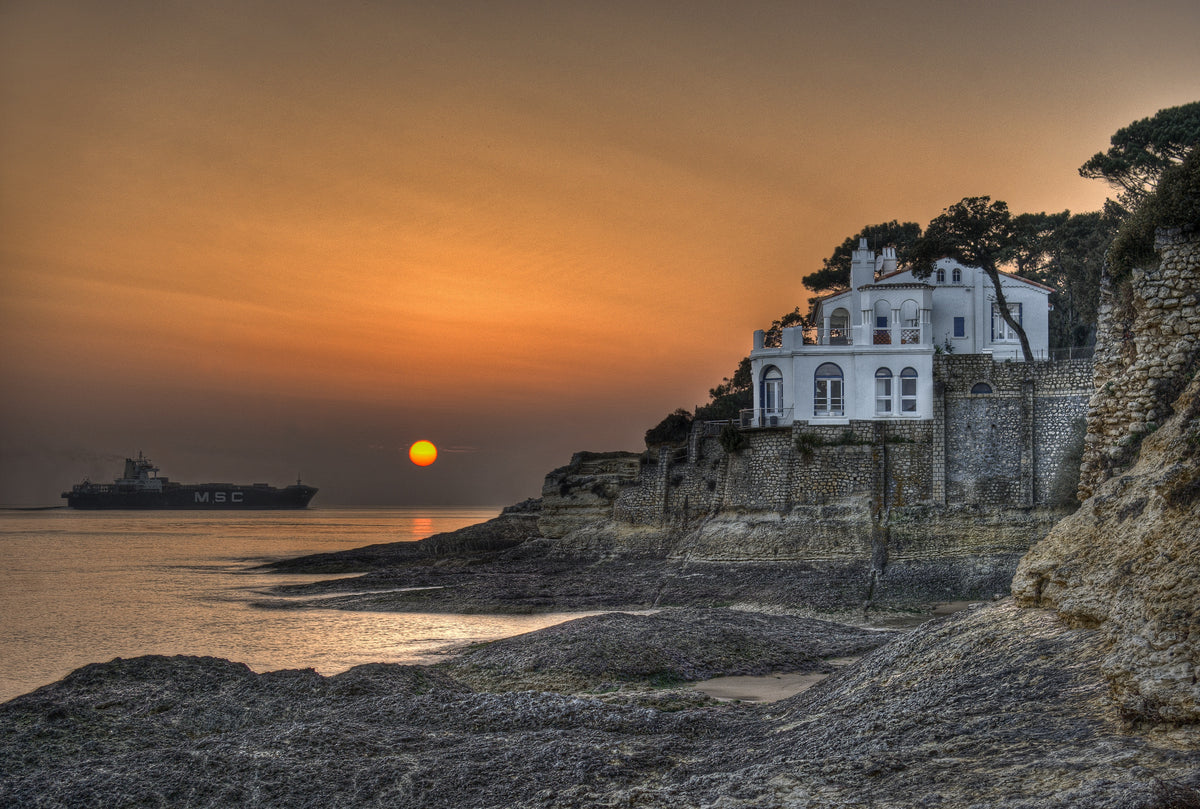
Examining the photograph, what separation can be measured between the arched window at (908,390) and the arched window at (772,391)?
16.9 ft

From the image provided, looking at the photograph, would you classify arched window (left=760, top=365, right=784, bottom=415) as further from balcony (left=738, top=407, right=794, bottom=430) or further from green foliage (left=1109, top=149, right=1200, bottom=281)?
green foliage (left=1109, top=149, right=1200, bottom=281)

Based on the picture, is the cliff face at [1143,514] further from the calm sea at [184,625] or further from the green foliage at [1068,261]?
the green foliage at [1068,261]

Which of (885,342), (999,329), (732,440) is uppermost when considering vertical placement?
(999,329)

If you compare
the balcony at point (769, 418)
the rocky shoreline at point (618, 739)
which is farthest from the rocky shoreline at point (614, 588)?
the rocky shoreline at point (618, 739)

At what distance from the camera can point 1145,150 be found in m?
35.8

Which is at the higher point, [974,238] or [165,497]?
[974,238]

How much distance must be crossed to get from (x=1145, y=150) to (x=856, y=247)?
778 inches

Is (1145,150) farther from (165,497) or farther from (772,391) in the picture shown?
(165,497)

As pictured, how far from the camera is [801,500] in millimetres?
36938

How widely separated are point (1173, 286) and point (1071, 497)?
25.5 m

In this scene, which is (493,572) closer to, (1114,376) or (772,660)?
(772,660)

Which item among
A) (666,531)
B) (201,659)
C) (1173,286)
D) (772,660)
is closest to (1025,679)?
(1173,286)

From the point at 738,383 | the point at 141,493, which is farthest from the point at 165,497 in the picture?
the point at 738,383

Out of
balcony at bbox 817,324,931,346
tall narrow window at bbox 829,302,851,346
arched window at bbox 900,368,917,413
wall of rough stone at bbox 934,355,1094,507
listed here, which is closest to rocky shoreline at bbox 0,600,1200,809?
wall of rough stone at bbox 934,355,1094,507
